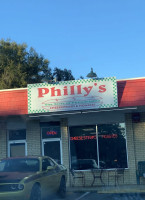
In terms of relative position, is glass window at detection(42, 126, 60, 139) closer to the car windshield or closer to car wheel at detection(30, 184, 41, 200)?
the car windshield

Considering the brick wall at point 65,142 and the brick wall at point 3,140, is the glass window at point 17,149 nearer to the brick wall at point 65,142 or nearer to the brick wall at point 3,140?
the brick wall at point 3,140

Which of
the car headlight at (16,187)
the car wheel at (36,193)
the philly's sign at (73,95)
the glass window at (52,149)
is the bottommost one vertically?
the car wheel at (36,193)

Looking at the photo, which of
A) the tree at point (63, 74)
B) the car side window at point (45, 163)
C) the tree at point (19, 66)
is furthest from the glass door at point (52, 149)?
the tree at point (63, 74)

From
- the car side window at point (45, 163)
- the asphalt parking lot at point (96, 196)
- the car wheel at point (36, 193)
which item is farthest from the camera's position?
the asphalt parking lot at point (96, 196)

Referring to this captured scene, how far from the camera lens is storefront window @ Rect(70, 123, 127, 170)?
14.8 m

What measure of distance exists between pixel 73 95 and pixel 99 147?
117 inches

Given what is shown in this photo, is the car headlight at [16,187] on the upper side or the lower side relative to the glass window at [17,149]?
lower

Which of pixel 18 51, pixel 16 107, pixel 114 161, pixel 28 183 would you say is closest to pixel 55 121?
pixel 16 107

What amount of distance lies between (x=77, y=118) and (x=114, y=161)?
2.64 metres

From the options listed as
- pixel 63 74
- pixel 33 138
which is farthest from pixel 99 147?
pixel 63 74

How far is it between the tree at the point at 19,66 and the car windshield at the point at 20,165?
21.5 m

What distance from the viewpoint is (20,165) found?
986 cm

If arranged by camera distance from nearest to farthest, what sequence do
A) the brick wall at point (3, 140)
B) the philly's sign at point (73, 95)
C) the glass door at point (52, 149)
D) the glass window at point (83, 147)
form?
1. the philly's sign at point (73, 95)
2. the glass window at point (83, 147)
3. the glass door at point (52, 149)
4. the brick wall at point (3, 140)

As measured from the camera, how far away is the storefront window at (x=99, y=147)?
14.8 meters
